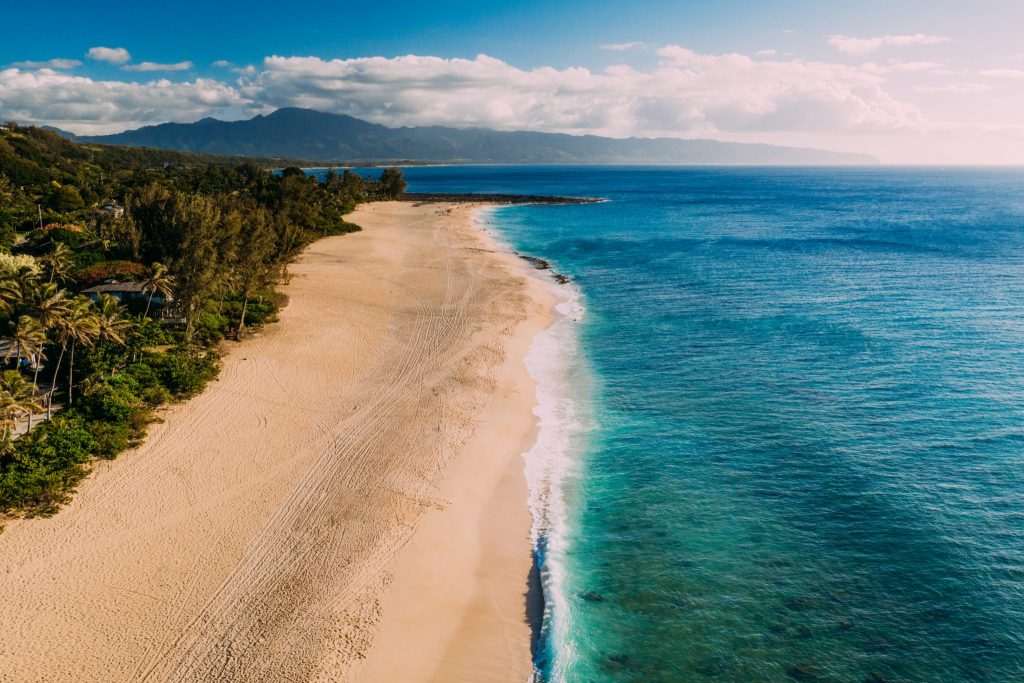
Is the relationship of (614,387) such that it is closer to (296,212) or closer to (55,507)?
(55,507)

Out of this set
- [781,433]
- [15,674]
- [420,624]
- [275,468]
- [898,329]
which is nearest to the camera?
[15,674]

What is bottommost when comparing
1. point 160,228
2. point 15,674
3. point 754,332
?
point 15,674

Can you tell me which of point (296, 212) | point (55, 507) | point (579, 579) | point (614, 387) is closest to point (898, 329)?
point (614, 387)

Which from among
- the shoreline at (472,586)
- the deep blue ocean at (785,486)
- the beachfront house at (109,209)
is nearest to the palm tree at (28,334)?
the shoreline at (472,586)

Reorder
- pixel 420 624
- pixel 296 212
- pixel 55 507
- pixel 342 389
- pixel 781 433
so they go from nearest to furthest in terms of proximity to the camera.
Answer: pixel 420 624 → pixel 55 507 → pixel 781 433 → pixel 342 389 → pixel 296 212

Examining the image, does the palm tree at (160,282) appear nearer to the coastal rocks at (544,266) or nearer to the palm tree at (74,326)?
the palm tree at (74,326)

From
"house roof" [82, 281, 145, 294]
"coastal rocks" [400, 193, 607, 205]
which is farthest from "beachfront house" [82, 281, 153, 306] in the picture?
"coastal rocks" [400, 193, 607, 205]

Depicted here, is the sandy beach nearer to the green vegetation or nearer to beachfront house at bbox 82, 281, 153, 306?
the green vegetation
